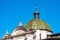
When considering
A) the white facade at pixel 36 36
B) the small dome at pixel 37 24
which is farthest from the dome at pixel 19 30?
the small dome at pixel 37 24

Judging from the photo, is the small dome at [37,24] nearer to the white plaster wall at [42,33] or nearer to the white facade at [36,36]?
the white plaster wall at [42,33]

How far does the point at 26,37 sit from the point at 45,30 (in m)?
4.55

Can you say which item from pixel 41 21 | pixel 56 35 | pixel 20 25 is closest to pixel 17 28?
pixel 20 25

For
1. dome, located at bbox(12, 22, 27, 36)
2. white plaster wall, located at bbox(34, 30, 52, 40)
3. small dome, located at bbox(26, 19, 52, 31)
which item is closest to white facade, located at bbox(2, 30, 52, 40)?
white plaster wall, located at bbox(34, 30, 52, 40)

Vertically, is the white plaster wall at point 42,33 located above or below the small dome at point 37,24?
below

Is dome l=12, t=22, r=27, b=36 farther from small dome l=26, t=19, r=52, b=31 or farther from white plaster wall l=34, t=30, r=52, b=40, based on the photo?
white plaster wall l=34, t=30, r=52, b=40

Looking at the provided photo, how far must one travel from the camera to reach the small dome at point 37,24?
204 ft

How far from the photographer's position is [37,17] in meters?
65.9

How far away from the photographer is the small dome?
6225 cm

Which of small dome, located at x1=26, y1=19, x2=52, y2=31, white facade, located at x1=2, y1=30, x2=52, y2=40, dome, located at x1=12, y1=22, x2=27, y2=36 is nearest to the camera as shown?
white facade, located at x1=2, y1=30, x2=52, y2=40

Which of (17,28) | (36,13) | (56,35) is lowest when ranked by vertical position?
(56,35)

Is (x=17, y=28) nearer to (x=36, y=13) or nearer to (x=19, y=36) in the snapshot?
(x=19, y=36)

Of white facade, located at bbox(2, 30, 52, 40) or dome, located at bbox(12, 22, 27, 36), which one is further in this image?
dome, located at bbox(12, 22, 27, 36)

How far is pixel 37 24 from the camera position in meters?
62.6
